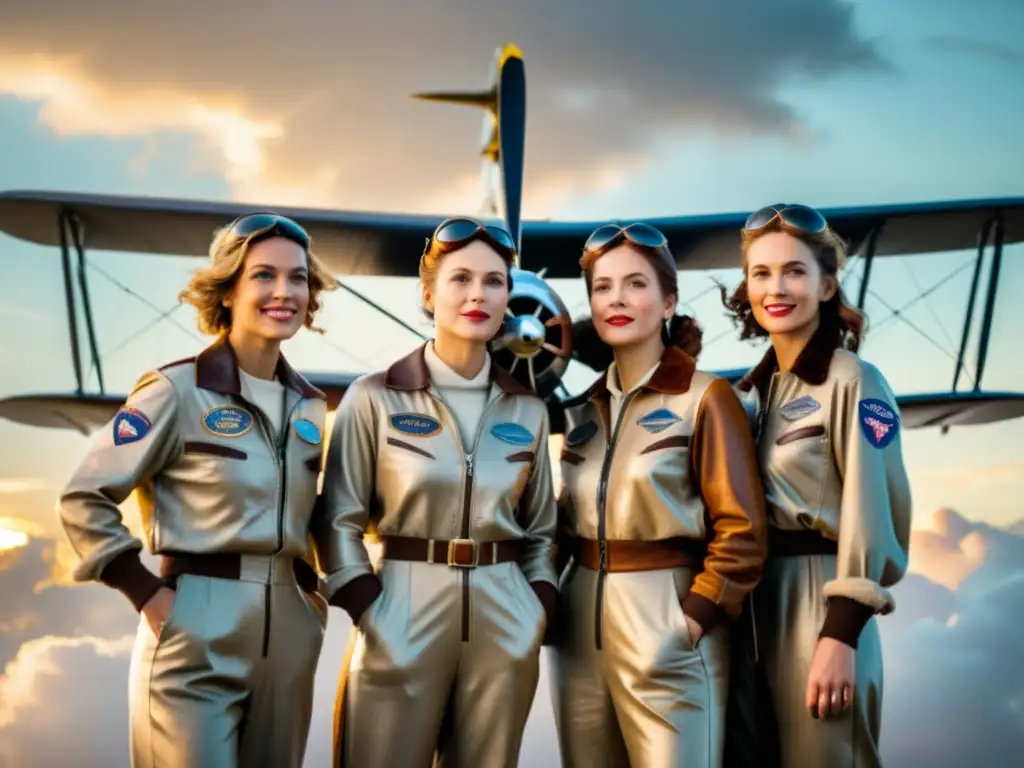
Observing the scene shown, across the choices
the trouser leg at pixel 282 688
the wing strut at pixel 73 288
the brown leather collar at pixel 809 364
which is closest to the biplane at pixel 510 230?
the wing strut at pixel 73 288

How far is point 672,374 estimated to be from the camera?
124 inches

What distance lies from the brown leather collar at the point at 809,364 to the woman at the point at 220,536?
1.52 m

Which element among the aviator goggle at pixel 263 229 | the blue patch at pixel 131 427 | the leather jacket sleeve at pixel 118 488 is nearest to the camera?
the leather jacket sleeve at pixel 118 488

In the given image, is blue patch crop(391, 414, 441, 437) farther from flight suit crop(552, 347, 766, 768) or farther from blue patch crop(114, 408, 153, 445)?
blue patch crop(114, 408, 153, 445)

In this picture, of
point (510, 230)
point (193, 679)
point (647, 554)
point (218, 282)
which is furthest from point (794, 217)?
point (510, 230)

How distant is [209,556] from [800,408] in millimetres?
1880

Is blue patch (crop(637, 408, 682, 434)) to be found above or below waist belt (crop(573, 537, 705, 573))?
above

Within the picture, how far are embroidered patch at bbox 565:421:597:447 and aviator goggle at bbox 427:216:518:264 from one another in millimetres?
653

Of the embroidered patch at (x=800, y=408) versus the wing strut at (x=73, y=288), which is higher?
the wing strut at (x=73, y=288)

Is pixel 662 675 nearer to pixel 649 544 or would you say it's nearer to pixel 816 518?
pixel 649 544

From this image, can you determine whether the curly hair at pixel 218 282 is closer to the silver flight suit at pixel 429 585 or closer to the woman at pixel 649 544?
the silver flight suit at pixel 429 585

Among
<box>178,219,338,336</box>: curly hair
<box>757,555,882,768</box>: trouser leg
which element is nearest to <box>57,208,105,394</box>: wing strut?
<box>178,219,338,336</box>: curly hair

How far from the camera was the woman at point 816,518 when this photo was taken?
278cm

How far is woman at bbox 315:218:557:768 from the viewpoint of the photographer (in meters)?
2.81
